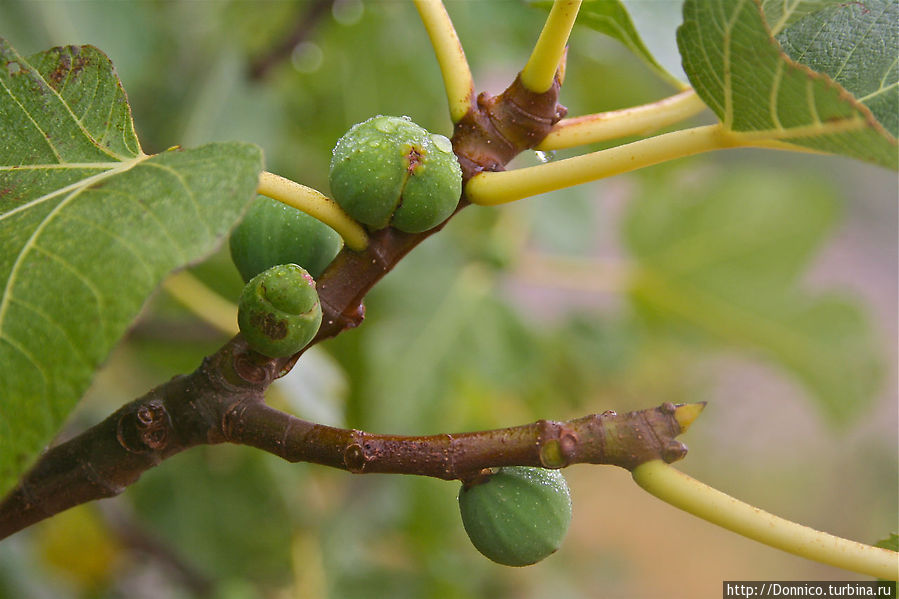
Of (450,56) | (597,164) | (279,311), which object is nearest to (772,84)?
(597,164)

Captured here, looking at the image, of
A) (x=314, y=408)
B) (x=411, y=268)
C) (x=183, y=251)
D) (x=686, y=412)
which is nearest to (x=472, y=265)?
(x=411, y=268)

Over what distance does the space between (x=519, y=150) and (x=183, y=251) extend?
28 centimetres

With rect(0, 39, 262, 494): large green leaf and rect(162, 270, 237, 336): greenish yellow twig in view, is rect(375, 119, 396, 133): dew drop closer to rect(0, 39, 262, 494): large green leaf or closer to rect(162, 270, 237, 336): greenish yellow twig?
rect(0, 39, 262, 494): large green leaf

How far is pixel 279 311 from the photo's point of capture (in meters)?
0.49

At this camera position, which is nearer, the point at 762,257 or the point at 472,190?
the point at 472,190

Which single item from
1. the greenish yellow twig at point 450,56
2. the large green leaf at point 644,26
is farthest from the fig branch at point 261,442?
the large green leaf at point 644,26

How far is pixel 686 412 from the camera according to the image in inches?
19.7

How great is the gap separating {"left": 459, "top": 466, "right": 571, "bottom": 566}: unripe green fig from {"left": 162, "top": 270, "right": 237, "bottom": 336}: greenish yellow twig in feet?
2.54

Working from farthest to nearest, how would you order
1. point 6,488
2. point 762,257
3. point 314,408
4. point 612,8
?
point 762,257 < point 314,408 < point 612,8 < point 6,488

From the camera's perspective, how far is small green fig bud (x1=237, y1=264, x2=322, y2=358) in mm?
485

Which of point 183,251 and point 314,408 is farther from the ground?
point 183,251

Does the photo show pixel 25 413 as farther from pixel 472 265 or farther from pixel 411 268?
pixel 472 265

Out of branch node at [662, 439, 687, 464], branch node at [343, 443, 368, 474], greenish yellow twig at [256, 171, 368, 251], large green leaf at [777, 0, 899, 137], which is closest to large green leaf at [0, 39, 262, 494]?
greenish yellow twig at [256, 171, 368, 251]

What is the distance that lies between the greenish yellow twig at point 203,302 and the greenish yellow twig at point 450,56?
2.46 feet
